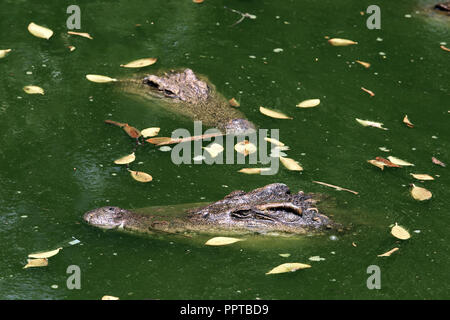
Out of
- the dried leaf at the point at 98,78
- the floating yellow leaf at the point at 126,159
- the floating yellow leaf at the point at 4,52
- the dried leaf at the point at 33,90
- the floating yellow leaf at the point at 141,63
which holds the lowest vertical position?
Result: the floating yellow leaf at the point at 126,159

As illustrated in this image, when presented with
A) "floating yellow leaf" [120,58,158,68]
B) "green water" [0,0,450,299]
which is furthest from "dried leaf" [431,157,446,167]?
"floating yellow leaf" [120,58,158,68]

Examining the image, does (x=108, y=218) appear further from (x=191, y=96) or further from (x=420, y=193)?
(x=420, y=193)

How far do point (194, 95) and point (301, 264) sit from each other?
2175mm

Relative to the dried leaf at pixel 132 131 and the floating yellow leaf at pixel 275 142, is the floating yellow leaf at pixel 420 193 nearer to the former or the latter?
the floating yellow leaf at pixel 275 142

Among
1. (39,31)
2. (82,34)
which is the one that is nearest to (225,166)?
(82,34)

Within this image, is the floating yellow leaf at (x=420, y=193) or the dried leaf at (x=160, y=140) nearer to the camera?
the floating yellow leaf at (x=420, y=193)

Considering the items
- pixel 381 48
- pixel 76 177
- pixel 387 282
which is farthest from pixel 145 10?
pixel 387 282

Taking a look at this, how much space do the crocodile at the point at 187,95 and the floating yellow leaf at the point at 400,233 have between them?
5.22 feet

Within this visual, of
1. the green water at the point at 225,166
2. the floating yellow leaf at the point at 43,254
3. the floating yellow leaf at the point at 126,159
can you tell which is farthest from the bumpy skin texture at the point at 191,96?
the floating yellow leaf at the point at 43,254

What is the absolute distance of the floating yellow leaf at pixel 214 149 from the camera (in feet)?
16.6

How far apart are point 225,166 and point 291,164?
45 cm

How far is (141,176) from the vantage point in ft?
15.4

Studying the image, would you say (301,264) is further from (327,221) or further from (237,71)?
(237,71)
